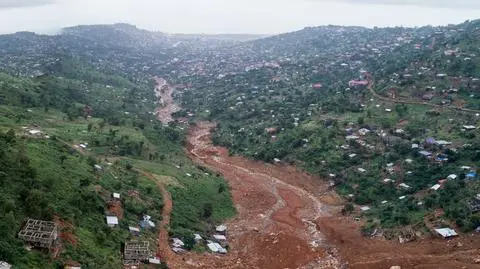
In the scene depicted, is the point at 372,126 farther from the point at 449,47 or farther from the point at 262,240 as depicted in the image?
the point at 449,47

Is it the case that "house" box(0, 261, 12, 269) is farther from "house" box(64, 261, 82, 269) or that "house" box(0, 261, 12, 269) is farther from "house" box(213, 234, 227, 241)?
"house" box(213, 234, 227, 241)

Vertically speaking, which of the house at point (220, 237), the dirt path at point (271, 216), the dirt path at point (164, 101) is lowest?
the dirt path at point (164, 101)

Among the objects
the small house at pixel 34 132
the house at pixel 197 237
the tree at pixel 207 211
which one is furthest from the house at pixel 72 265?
the small house at pixel 34 132

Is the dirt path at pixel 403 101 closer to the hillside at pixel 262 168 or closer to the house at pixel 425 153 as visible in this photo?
the hillside at pixel 262 168

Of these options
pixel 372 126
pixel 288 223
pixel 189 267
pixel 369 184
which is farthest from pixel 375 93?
pixel 189 267

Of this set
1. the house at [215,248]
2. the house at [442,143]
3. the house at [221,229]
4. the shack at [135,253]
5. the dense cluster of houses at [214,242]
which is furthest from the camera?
the house at [442,143]

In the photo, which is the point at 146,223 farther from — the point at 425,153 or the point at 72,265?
the point at 425,153

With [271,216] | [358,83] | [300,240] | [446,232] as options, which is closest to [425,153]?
[446,232]

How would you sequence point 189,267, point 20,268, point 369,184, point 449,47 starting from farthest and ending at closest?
point 449,47
point 369,184
point 189,267
point 20,268
